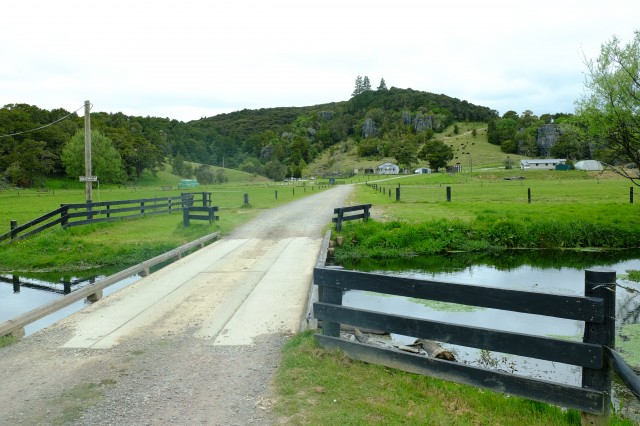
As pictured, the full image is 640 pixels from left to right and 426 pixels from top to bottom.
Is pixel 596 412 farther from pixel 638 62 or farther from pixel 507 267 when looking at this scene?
pixel 638 62

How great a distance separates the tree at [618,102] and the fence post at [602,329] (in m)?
22.5

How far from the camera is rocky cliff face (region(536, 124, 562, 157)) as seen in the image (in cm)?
16538

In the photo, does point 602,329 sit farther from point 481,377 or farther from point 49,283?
point 49,283

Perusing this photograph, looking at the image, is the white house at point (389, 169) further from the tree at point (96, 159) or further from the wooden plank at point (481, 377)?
the wooden plank at point (481, 377)

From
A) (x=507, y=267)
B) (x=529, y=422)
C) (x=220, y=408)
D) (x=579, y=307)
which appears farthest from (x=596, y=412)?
(x=507, y=267)

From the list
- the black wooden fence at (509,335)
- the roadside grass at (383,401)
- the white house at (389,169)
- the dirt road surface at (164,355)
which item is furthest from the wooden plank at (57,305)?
the white house at (389,169)

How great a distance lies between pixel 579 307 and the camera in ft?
14.0

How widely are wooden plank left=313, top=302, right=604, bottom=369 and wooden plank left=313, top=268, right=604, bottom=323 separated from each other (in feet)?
0.85

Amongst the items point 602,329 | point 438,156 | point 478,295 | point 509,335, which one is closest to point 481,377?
point 509,335

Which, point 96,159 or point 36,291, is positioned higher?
point 96,159

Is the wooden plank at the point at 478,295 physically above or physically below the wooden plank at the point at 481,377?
above

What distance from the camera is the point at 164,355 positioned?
6301 millimetres

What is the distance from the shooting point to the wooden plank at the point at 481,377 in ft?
14.2

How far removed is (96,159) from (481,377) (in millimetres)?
85884
